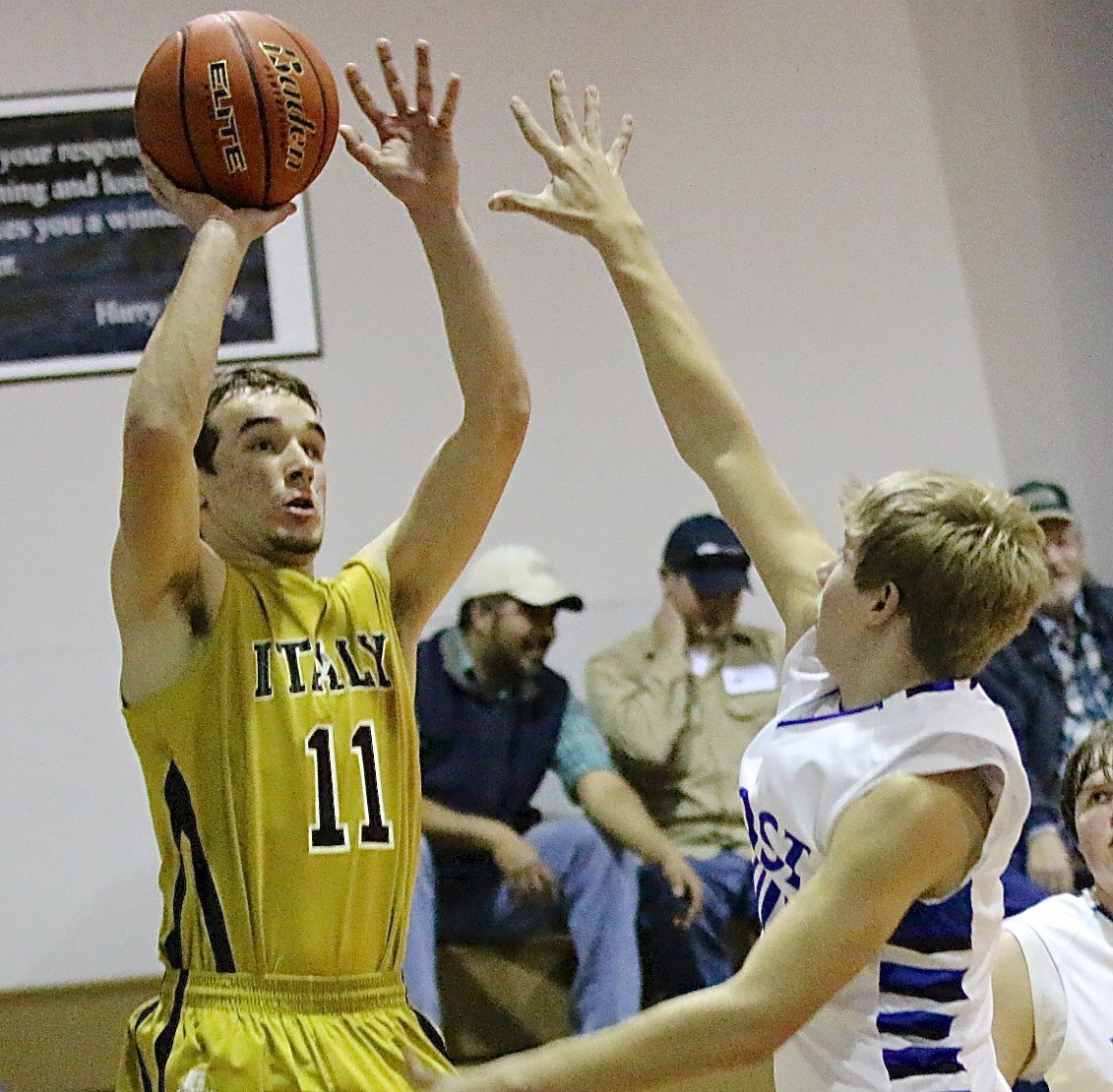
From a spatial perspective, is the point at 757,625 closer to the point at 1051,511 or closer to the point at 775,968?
the point at 1051,511

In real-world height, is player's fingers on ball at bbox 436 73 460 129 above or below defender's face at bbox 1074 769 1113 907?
above

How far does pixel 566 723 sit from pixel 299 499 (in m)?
2.92

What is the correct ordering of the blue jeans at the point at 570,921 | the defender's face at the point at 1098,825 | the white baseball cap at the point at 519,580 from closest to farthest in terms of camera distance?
the defender's face at the point at 1098,825
the blue jeans at the point at 570,921
the white baseball cap at the point at 519,580

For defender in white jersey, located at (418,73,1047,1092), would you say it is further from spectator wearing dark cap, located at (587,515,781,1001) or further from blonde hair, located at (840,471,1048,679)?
spectator wearing dark cap, located at (587,515,781,1001)

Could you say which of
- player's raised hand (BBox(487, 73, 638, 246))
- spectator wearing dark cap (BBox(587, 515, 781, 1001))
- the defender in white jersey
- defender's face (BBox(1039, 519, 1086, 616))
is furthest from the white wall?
the defender in white jersey

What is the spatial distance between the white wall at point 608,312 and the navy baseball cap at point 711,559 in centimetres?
49

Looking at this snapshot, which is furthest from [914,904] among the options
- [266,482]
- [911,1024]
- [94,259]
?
[94,259]

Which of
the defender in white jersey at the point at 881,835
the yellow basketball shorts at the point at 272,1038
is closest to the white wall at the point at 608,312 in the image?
the yellow basketball shorts at the point at 272,1038

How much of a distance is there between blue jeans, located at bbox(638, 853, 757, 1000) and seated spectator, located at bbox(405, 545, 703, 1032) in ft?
0.14

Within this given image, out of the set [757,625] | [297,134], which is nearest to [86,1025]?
[757,625]

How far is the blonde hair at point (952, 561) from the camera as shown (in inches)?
72.0

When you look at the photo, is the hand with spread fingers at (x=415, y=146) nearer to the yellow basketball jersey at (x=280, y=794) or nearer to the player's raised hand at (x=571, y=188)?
the player's raised hand at (x=571, y=188)

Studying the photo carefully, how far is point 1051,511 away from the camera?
237 inches

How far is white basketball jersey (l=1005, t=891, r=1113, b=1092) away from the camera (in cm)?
258
